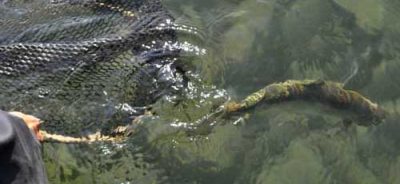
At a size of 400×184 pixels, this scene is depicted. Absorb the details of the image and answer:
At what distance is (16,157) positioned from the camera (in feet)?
6.91

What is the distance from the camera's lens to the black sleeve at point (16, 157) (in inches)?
80.6

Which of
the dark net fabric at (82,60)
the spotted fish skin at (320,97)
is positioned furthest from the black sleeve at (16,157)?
the spotted fish skin at (320,97)

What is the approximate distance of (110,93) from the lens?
3.68m

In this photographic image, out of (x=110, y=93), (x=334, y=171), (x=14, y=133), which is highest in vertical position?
(x=14, y=133)

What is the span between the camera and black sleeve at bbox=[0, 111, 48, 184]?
2.05 m

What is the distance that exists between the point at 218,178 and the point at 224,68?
90cm

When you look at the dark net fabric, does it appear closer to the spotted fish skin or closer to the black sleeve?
the spotted fish skin

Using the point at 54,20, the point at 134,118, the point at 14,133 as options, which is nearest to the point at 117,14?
the point at 54,20

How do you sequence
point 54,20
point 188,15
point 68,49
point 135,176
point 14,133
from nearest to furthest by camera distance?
1. point 14,133
2. point 135,176
3. point 68,49
4. point 54,20
5. point 188,15

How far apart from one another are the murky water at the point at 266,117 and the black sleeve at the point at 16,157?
4.09 feet

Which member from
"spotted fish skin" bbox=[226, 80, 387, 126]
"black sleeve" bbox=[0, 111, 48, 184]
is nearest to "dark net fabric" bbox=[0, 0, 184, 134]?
"spotted fish skin" bbox=[226, 80, 387, 126]

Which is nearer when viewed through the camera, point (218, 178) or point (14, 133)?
point (14, 133)

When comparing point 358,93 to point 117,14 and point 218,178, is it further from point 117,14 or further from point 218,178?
point 117,14

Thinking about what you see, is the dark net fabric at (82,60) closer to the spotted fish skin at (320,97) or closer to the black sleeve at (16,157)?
the spotted fish skin at (320,97)
